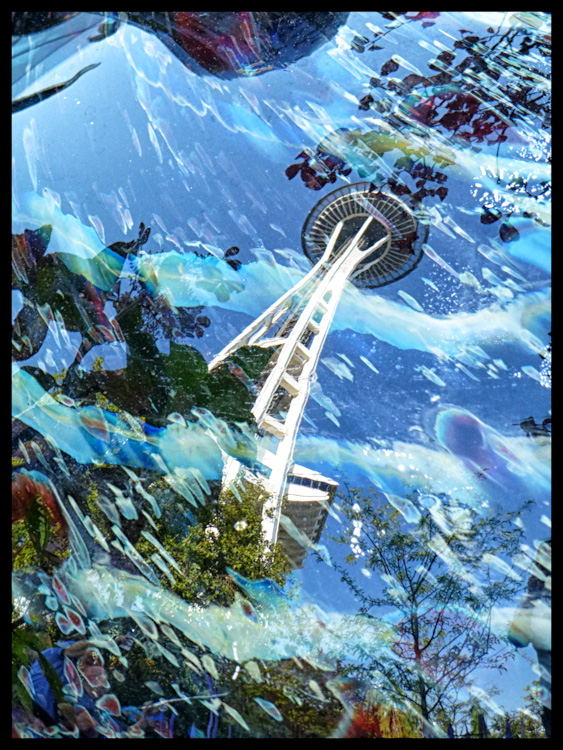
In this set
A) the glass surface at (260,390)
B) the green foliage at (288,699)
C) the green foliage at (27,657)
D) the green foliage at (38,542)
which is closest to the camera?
the green foliage at (288,699)

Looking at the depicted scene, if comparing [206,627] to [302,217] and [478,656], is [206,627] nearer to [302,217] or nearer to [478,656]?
[478,656]

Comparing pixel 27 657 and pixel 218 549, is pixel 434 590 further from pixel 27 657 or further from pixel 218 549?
pixel 27 657

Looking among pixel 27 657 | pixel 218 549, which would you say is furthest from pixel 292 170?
pixel 27 657

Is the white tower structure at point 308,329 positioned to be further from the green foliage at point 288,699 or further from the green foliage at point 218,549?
the green foliage at point 288,699

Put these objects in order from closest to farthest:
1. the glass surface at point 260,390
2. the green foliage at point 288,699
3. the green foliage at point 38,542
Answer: the green foliage at point 288,699, the glass surface at point 260,390, the green foliage at point 38,542

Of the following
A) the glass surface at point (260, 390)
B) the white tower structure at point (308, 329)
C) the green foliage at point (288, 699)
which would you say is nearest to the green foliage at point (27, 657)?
the glass surface at point (260, 390)
